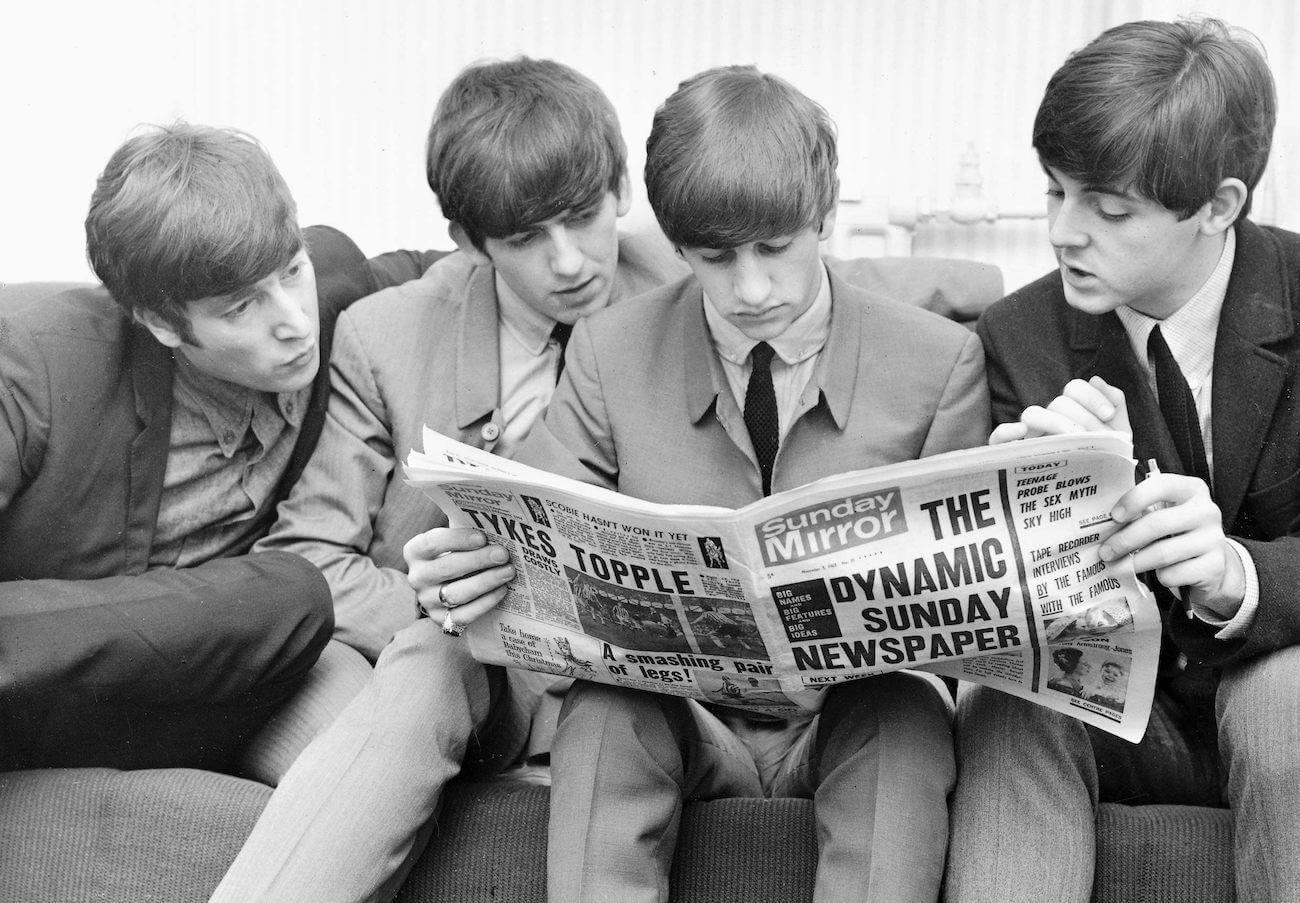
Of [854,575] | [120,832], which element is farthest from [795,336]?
[120,832]

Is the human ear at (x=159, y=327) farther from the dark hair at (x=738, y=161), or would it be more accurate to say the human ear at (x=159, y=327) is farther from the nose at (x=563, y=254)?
the dark hair at (x=738, y=161)

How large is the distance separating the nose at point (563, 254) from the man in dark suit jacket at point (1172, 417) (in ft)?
1.30

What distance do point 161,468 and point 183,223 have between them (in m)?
0.25

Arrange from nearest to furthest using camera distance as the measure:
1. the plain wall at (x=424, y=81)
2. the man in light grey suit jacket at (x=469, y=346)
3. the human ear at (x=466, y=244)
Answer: the man in light grey suit jacket at (x=469, y=346) < the human ear at (x=466, y=244) < the plain wall at (x=424, y=81)

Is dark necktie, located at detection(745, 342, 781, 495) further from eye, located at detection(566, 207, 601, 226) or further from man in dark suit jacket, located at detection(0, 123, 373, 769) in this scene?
man in dark suit jacket, located at detection(0, 123, 373, 769)

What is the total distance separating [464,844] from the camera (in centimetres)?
119

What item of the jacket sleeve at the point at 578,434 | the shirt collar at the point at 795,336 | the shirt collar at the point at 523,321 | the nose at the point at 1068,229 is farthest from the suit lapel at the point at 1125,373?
the shirt collar at the point at 523,321

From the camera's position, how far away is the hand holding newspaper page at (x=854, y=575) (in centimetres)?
93

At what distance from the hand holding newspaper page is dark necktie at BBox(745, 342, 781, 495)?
0.71 feet

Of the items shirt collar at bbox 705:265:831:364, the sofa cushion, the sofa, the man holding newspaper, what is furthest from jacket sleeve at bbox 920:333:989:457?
the sofa cushion

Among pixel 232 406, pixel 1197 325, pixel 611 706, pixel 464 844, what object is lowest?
pixel 464 844

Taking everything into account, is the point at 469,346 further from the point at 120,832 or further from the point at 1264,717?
the point at 1264,717

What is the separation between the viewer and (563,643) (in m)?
1.08

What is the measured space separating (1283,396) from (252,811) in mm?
954
